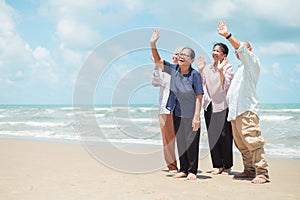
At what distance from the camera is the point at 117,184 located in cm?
429

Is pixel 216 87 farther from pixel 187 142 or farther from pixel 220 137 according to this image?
pixel 187 142

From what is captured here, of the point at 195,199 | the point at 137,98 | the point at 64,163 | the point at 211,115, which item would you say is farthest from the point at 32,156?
the point at 195,199

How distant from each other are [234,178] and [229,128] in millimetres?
685

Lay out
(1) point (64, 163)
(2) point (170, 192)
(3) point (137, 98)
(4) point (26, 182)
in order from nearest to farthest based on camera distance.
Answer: (2) point (170, 192) < (4) point (26, 182) < (1) point (64, 163) < (3) point (137, 98)

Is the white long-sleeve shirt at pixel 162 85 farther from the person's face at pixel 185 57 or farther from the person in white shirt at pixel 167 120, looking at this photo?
the person's face at pixel 185 57

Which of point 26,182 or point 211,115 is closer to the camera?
point 26,182

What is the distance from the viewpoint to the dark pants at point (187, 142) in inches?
184

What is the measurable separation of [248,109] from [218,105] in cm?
65

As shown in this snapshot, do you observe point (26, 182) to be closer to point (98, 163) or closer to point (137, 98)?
point (98, 163)

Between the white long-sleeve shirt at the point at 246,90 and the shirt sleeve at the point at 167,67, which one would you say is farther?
the shirt sleeve at the point at 167,67

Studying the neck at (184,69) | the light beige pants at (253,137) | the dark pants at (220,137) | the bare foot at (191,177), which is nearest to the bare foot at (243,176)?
the light beige pants at (253,137)

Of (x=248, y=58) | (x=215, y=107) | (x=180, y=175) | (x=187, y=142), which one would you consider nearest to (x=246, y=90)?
(x=248, y=58)

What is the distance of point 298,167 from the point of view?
19.6ft

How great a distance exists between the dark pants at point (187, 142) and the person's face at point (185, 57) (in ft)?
2.43
